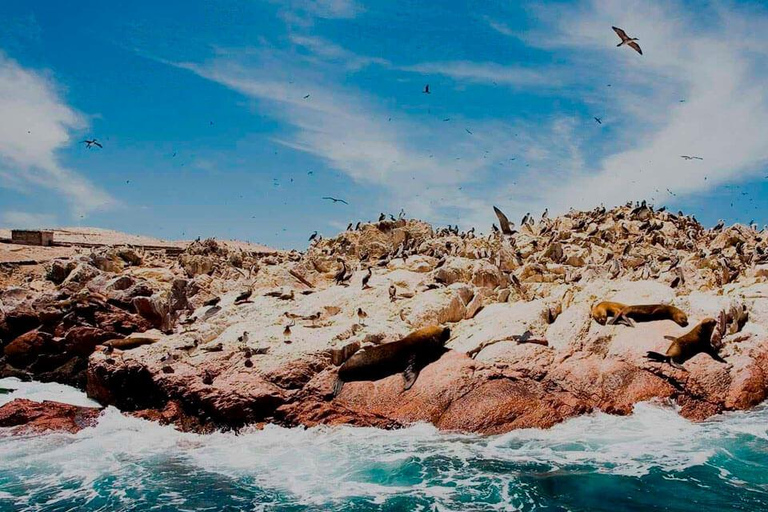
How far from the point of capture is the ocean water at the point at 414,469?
8.61 meters

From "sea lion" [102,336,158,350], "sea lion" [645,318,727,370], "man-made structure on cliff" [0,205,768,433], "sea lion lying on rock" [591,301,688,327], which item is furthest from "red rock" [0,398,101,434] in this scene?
"sea lion" [645,318,727,370]

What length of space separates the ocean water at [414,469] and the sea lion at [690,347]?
3.41 ft

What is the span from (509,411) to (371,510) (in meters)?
4.24

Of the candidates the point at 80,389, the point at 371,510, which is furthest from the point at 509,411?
the point at 80,389

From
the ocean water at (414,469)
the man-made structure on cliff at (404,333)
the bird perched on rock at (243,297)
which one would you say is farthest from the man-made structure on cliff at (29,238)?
the ocean water at (414,469)

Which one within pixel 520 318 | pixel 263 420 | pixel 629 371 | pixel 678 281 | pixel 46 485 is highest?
pixel 678 281

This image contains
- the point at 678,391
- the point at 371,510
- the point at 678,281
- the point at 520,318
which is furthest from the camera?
the point at 678,281

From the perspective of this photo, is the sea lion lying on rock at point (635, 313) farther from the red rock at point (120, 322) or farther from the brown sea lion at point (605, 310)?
the red rock at point (120, 322)

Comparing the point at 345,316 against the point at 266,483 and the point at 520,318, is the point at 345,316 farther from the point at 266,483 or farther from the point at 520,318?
the point at 266,483

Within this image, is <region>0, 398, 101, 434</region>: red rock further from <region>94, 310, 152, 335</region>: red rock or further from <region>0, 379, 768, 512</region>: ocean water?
<region>94, 310, 152, 335</region>: red rock

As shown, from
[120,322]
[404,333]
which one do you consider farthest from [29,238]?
[404,333]

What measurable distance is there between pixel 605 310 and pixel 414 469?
247 inches

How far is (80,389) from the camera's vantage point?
55.9 feet

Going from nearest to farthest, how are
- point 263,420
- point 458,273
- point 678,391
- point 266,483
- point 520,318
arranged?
1. point 266,483
2. point 678,391
3. point 263,420
4. point 520,318
5. point 458,273
